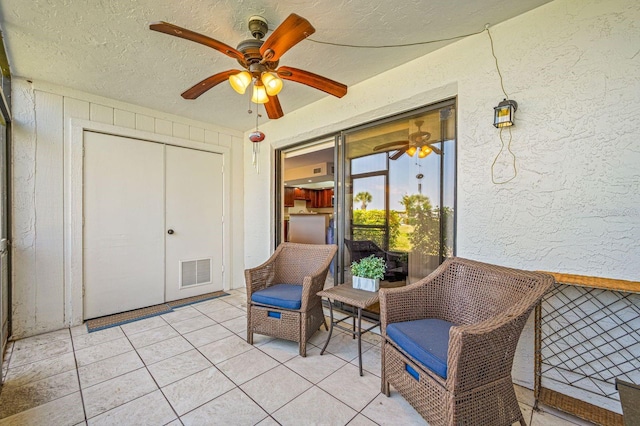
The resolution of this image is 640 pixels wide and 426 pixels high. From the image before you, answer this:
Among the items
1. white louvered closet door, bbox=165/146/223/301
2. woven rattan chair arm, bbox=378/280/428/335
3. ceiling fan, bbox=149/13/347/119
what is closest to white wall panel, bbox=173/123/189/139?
white louvered closet door, bbox=165/146/223/301

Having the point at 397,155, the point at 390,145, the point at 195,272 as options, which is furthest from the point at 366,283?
the point at 195,272

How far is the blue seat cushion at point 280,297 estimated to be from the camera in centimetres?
226

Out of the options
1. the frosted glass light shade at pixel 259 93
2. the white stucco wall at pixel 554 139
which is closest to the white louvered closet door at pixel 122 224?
the frosted glass light shade at pixel 259 93

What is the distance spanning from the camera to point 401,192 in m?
2.62

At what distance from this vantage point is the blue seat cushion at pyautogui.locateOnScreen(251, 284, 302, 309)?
2.26 meters

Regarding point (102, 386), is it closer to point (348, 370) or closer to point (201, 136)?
point (348, 370)

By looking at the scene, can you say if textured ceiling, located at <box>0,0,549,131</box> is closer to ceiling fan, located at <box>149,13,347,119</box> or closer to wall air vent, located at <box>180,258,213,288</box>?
ceiling fan, located at <box>149,13,347,119</box>

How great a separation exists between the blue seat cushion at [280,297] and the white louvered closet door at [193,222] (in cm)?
177

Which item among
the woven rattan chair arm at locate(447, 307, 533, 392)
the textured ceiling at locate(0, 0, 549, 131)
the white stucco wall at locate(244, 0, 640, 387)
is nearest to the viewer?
the woven rattan chair arm at locate(447, 307, 533, 392)

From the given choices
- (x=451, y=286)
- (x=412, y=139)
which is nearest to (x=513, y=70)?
(x=412, y=139)

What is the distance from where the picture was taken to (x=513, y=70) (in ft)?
6.00

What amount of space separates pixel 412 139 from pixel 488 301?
1.57 meters

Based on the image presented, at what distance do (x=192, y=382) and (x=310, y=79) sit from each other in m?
2.34

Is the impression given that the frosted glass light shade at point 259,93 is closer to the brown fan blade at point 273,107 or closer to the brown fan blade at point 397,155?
the brown fan blade at point 273,107
